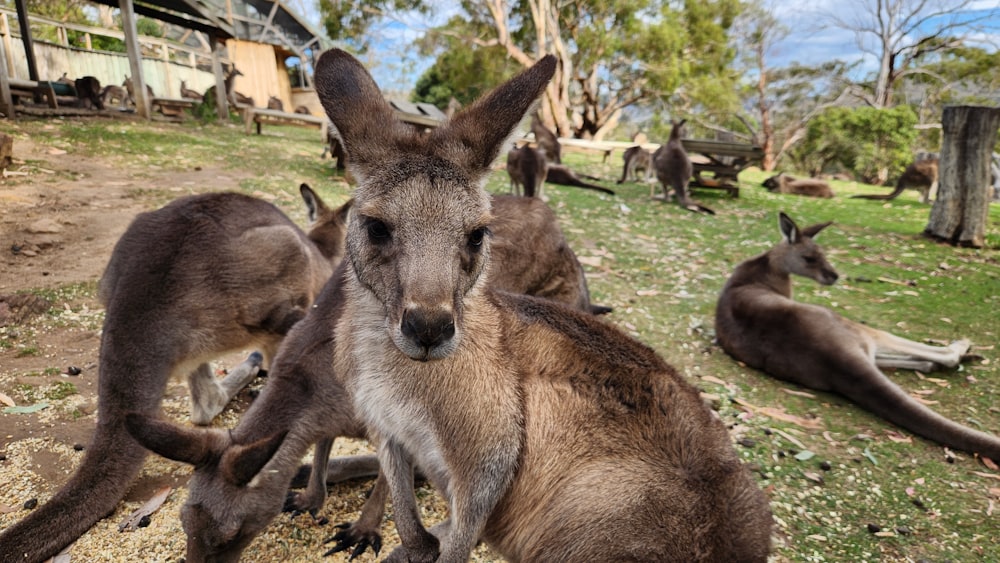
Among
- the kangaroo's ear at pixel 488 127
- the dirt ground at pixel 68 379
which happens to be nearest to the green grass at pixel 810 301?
the dirt ground at pixel 68 379

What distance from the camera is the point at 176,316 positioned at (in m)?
3.30

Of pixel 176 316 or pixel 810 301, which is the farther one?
pixel 810 301

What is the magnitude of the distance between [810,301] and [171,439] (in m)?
6.69

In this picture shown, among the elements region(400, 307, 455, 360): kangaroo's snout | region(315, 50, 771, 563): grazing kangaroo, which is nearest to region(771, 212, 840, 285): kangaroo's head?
region(315, 50, 771, 563): grazing kangaroo

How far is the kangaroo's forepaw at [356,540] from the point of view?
2.80 meters

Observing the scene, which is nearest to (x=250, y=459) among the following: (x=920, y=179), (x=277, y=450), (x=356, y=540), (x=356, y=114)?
(x=277, y=450)

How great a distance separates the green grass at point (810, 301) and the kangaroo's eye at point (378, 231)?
2501mm

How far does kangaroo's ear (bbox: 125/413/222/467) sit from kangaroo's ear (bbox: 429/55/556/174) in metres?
1.56

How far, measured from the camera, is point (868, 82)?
106 ft

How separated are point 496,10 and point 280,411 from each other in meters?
27.4

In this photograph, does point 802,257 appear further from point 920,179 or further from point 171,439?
point 920,179

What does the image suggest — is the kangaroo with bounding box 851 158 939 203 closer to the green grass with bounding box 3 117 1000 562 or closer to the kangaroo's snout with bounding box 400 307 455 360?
the green grass with bounding box 3 117 1000 562

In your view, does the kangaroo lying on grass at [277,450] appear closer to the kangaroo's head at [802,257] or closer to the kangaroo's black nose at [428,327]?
the kangaroo's black nose at [428,327]

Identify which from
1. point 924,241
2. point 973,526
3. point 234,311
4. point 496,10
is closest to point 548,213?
point 234,311
